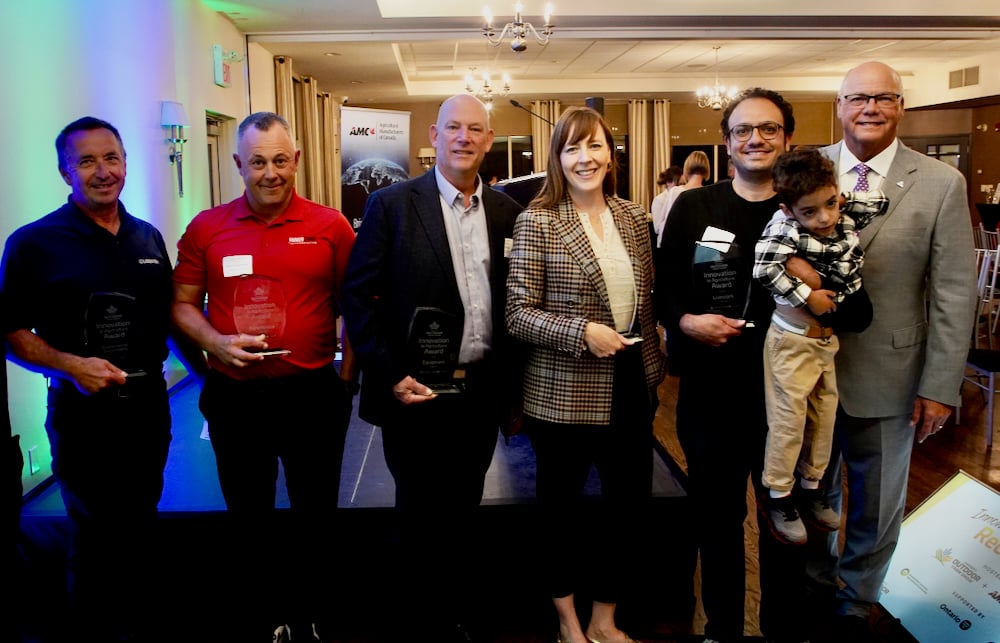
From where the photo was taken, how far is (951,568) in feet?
7.59

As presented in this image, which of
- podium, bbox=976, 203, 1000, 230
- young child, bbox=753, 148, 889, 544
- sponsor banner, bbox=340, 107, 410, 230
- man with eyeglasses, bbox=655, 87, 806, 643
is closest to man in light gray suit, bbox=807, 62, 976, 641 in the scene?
young child, bbox=753, 148, 889, 544

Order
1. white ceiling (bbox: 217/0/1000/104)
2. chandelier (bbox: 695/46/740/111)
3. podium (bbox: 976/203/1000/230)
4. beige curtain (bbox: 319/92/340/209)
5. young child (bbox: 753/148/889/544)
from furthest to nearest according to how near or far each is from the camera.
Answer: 1. chandelier (bbox: 695/46/740/111)
2. beige curtain (bbox: 319/92/340/209)
3. podium (bbox: 976/203/1000/230)
4. white ceiling (bbox: 217/0/1000/104)
5. young child (bbox: 753/148/889/544)

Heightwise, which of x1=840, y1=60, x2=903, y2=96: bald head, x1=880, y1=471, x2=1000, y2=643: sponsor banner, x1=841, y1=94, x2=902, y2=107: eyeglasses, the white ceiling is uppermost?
the white ceiling

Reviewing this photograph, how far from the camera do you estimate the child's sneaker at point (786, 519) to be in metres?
2.06

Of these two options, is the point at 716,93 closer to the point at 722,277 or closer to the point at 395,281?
the point at 722,277

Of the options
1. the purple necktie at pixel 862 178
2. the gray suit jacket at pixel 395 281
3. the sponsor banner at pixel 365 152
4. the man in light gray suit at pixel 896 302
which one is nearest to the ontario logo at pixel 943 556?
the man in light gray suit at pixel 896 302

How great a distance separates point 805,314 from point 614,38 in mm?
7379

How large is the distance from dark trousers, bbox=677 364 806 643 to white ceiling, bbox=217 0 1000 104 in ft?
18.7

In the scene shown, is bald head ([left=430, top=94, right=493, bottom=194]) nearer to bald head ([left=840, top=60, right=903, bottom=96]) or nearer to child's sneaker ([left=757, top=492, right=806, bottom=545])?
bald head ([left=840, top=60, right=903, bottom=96])

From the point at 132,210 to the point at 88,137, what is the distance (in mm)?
2750

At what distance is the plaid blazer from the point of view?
6.55 feet

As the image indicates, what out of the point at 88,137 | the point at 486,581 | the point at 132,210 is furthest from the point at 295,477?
the point at 132,210

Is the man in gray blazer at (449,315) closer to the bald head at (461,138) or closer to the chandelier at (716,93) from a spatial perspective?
the bald head at (461,138)

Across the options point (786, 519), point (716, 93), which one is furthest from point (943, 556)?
point (716, 93)
